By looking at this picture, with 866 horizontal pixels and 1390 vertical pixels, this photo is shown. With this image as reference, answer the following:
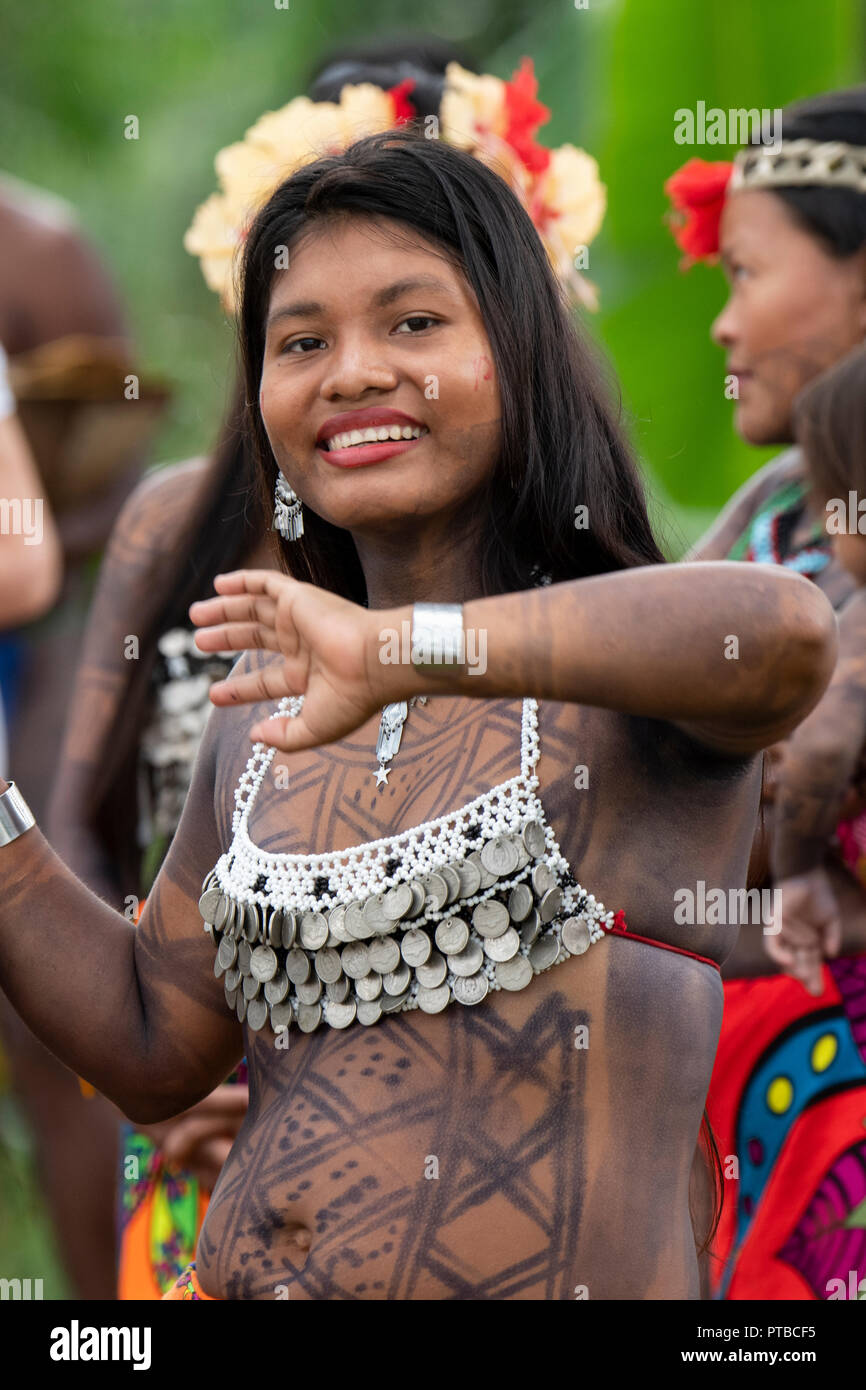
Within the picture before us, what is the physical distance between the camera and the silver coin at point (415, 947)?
184 centimetres

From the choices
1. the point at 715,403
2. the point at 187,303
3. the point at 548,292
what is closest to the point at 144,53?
the point at 187,303

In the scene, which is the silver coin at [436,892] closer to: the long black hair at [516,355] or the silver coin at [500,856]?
the silver coin at [500,856]

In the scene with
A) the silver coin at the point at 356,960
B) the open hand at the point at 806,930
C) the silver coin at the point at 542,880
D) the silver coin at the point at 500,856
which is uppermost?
the silver coin at the point at 500,856

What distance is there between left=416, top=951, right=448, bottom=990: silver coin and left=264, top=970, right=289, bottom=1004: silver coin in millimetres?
180

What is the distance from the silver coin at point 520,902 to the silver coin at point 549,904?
1cm

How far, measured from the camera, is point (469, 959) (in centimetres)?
182

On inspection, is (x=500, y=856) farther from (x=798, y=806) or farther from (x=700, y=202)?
(x=700, y=202)

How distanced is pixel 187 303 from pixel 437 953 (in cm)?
860

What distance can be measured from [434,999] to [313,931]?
156 mm

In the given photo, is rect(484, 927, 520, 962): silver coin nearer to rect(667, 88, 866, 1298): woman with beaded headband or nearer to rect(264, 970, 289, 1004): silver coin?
rect(264, 970, 289, 1004): silver coin

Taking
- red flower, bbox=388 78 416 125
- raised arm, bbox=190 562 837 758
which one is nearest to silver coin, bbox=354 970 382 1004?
raised arm, bbox=190 562 837 758

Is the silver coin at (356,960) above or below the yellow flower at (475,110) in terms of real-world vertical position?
below

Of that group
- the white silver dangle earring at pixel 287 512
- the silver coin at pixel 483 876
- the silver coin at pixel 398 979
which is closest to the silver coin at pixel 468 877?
the silver coin at pixel 483 876
